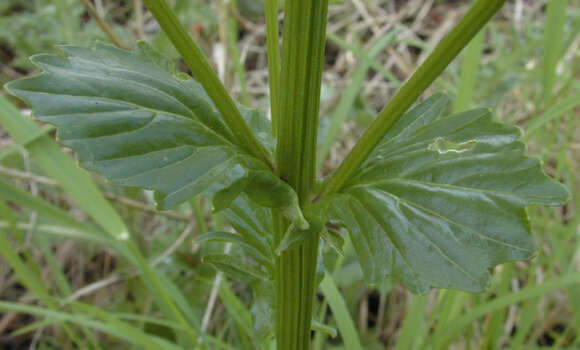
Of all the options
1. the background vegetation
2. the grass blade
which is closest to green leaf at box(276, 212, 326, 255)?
the background vegetation

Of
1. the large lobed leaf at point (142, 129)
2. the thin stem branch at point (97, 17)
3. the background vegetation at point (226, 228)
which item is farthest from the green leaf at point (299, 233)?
the thin stem branch at point (97, 17)

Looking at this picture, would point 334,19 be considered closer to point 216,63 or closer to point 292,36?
point 216,63

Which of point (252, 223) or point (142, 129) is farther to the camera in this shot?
point (252, 223)

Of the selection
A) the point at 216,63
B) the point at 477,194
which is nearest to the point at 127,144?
the point at 477,194

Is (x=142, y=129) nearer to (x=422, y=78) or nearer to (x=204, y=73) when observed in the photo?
(x=204, y=73)

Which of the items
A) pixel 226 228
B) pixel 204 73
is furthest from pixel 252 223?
pixel 226 228

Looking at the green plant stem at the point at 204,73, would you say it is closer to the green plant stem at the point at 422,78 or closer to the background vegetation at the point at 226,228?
the green plant stem at the point at 422,78
